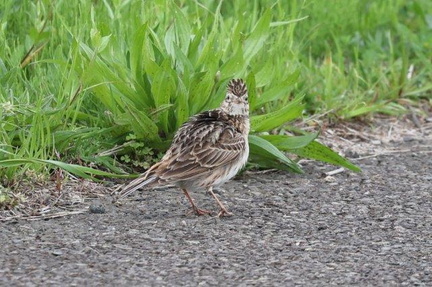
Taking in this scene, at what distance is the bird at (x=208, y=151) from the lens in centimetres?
638

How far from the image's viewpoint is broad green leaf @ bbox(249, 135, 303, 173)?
7.15m

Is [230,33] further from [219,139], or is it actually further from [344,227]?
[344,227]

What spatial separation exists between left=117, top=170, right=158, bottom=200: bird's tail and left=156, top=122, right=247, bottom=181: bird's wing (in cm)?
5

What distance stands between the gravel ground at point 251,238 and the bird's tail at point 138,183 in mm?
172

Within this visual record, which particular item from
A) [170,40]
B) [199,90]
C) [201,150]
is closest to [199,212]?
[201,150]

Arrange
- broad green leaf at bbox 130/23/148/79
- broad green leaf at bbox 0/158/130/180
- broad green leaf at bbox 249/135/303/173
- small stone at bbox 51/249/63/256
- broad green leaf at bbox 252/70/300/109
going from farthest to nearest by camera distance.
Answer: broad green leaf at bbox 252/70/300/109
broad green leaf at bbox 249/135/303/173
broad green leaf at bbox 130/23/148/79
broad green leaf at bbox 0/158/130/180
small stone at bbox 51/249/63/256

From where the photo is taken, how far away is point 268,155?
290 inches

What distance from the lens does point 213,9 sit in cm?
939

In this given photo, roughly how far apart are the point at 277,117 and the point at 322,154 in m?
0.41

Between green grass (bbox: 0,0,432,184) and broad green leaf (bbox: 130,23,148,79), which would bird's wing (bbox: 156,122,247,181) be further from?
broad green leaf (bbox: 130,23,148,79)

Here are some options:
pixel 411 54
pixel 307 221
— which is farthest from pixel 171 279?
pixel 411 54

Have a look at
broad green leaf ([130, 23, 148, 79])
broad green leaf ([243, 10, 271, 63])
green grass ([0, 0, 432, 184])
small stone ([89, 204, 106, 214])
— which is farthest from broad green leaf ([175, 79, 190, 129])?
small stone ([89, 204, 106, 214])

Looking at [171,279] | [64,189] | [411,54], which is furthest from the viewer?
[411,54]

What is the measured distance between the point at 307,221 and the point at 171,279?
1439mm
